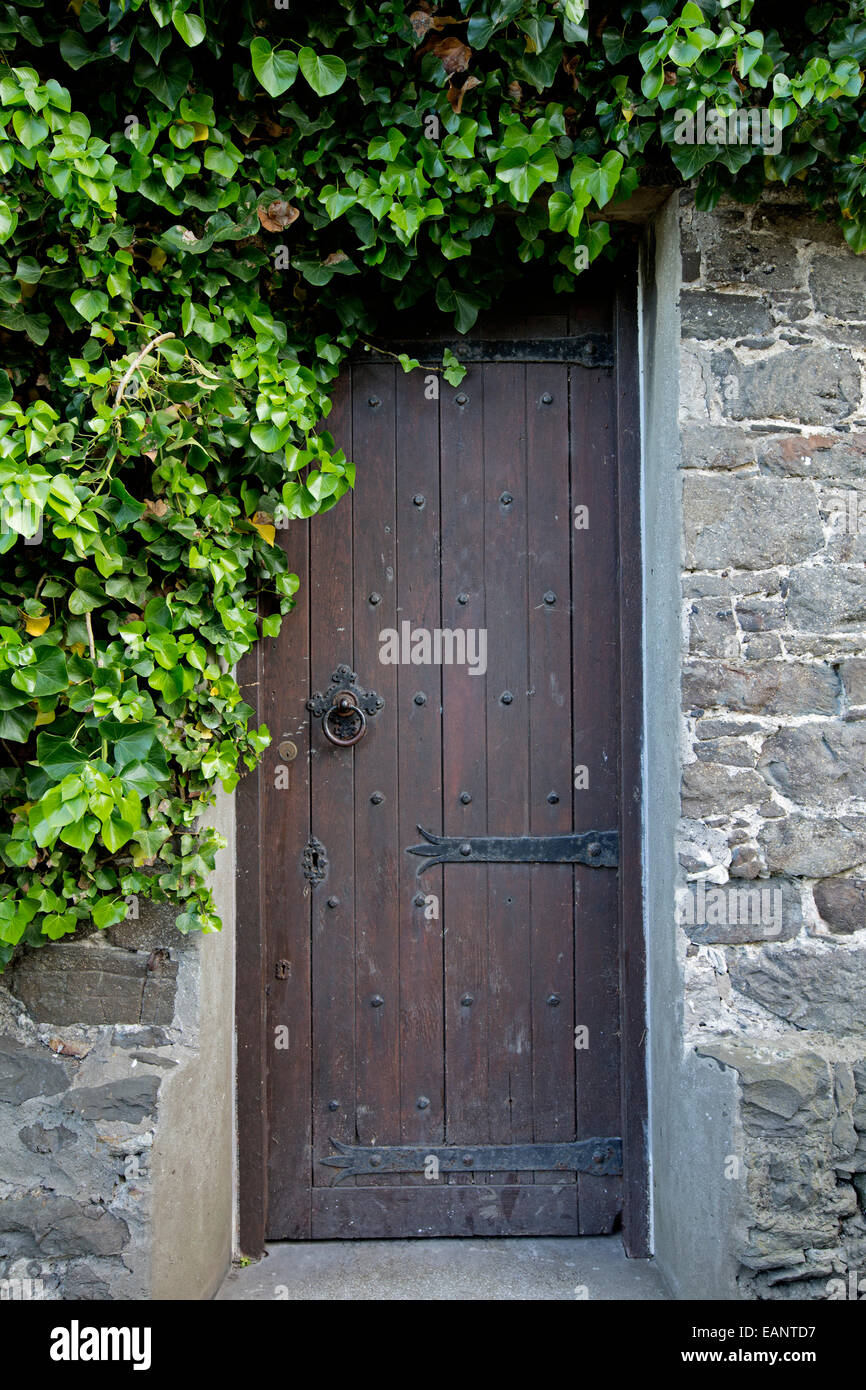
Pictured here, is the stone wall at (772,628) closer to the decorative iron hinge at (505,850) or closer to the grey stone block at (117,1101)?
the decorative iron hinge at (505,850)

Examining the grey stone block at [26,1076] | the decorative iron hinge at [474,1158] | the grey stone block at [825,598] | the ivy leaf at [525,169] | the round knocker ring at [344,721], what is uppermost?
the ivy leaf at [525,169]

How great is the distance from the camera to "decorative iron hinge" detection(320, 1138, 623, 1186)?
8.04 feet

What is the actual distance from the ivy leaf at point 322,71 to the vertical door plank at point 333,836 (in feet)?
2.18

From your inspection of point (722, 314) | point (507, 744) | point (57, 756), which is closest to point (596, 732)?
point (507, 744)

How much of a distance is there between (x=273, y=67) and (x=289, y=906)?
2.00 metres

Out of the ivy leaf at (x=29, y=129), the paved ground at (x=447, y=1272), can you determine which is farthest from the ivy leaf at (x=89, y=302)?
the paved ground at (x=447, y=1272)

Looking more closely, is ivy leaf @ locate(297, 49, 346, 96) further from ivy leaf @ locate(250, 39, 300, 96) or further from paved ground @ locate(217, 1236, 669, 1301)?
paved ground @ locate(217, 1236, 669, 1301)

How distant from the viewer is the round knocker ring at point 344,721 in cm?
245

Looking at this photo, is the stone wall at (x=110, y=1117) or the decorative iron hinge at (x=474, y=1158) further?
the decorative iron hinge at (x=474, y=1158)

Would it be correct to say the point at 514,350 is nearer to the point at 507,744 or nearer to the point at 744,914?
the point at 507,744

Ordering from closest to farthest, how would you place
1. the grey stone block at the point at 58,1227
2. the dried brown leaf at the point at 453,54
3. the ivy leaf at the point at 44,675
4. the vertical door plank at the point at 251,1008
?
1. the ivy leaf at the point at 44,675
2. the grey stone block at the point at 58,1227
3. the dried brown leaf at the point at 453,54
4. the vertical door plank at the point at 251,1008

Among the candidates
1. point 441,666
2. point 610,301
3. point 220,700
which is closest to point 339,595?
point 441,666

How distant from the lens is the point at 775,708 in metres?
2.22

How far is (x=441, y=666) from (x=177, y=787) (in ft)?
2.51
